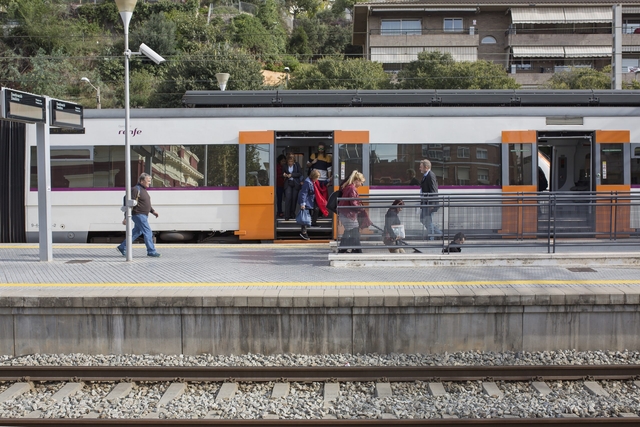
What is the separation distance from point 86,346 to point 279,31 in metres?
63.0

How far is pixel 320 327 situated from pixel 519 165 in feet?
29.4

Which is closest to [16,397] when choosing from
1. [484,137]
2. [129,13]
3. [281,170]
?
[129,13]

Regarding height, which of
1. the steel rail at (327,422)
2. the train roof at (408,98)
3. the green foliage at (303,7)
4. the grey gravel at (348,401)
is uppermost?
the green foliage at (303,7)

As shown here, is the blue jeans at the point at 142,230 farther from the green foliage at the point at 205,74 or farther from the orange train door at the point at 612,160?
the green foliage at the point at 205,74

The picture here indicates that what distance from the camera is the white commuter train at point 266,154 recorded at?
15.7 meters

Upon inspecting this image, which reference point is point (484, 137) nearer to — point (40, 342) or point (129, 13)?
point (129, 13)

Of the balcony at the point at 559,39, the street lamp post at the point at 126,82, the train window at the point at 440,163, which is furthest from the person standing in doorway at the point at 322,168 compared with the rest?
the balcony at the point at 559,39

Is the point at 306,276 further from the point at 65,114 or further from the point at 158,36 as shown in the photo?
the point at 158,36

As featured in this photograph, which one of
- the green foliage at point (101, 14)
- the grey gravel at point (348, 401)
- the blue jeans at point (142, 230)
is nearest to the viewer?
the grey gravel at point (348, 401)

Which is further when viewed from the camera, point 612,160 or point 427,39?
Result: point 427,39

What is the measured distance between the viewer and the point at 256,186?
15703 millimetres

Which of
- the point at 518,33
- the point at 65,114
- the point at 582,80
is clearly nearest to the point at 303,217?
the point at 65,114

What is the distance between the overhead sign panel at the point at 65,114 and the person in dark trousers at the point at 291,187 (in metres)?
5.14

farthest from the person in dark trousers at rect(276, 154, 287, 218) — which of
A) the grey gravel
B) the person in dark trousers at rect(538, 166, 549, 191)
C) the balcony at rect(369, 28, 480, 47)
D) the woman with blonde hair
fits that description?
the balcony at rect(369, 28, 480, 47)
